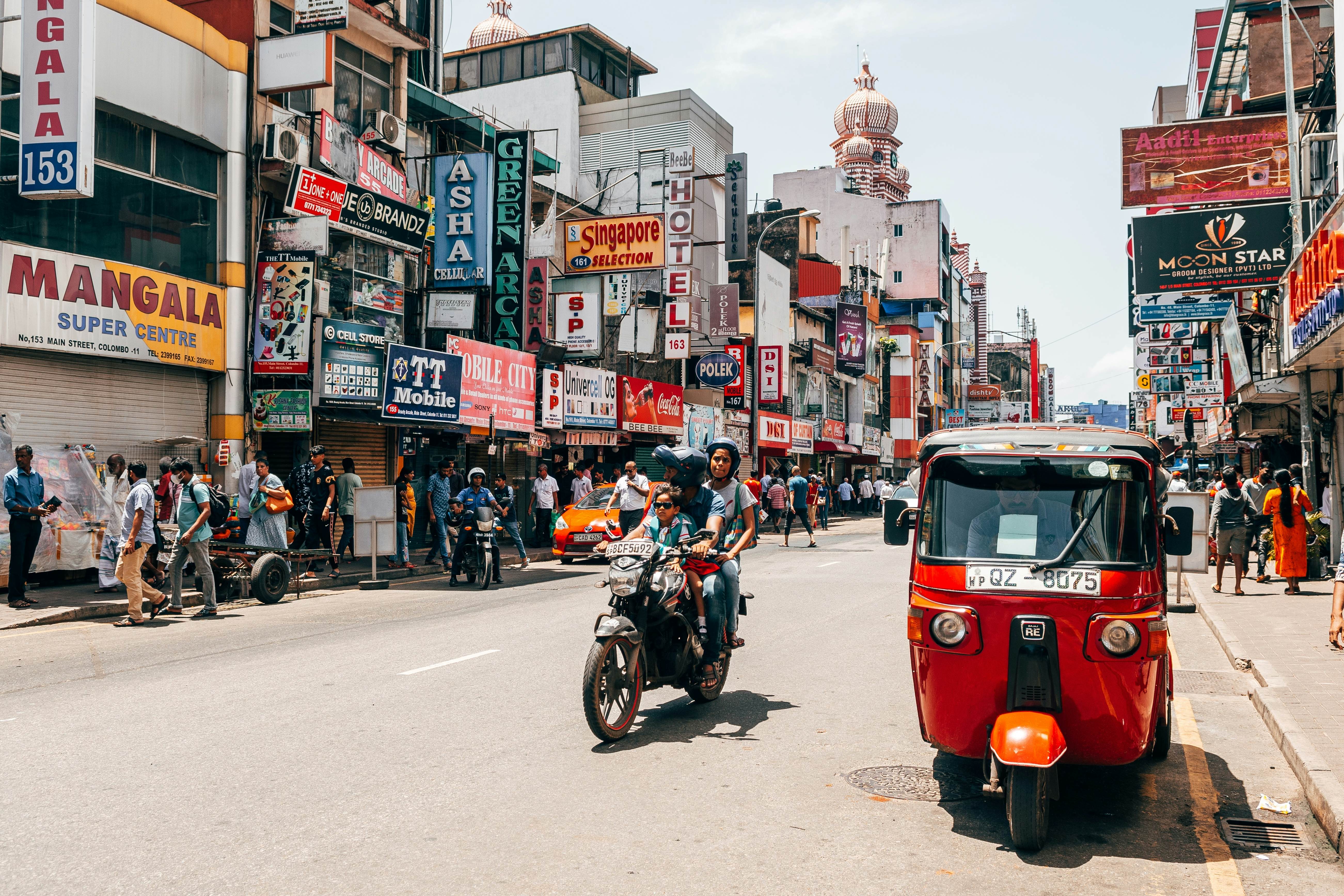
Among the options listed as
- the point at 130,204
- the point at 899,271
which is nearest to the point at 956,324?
the point at 899,271

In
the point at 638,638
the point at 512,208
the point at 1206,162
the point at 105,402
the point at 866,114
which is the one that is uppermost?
the point at 866,114

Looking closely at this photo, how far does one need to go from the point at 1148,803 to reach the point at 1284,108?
2631 centimetres

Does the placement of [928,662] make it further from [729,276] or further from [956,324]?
[956,324]

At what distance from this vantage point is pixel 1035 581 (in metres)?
5.47

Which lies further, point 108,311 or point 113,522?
point 108,311

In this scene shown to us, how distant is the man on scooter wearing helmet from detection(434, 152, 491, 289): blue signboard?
694 inches

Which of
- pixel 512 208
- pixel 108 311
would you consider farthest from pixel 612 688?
pixel 512 208

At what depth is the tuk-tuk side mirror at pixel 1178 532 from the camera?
6.08 m

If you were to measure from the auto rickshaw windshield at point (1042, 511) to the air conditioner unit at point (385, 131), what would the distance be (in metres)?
20.0

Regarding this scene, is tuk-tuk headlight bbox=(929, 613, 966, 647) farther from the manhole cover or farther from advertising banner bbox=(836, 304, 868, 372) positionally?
advertising banner bbox=(836, 304, 868, 372)

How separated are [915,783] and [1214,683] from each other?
4753mm

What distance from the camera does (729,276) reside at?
50531 mm

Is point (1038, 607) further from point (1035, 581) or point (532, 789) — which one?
point (532, 789)

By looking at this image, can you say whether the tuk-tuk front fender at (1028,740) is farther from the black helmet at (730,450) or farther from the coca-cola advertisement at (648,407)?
the coca-cola advertisement at (648,407)
